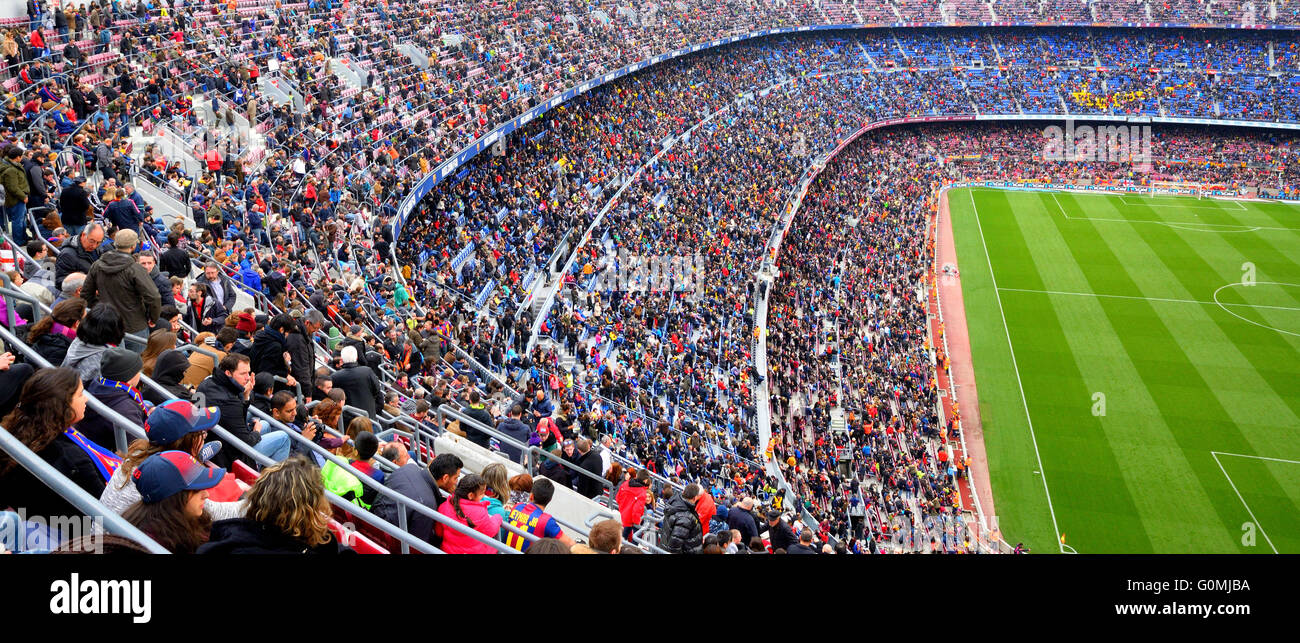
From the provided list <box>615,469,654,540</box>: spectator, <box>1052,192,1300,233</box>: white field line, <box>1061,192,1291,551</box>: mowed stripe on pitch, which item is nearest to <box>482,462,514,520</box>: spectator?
<box>615,469,654,540</box>: spectator

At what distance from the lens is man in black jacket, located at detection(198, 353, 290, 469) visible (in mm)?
5398

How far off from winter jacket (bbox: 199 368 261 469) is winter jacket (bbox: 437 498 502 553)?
4.08 ft

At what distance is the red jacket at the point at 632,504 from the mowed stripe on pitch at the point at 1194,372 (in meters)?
16.8

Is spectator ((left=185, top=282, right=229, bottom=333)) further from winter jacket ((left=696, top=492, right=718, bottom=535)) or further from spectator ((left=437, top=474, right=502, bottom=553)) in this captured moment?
winter jacket ((left=696, top=492, right=718, bottom=535))

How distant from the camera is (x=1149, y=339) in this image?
32.0 meters

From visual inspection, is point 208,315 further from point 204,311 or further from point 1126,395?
point 1126,395

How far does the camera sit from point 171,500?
149 inches

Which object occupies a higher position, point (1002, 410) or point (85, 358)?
point (1002, 410)

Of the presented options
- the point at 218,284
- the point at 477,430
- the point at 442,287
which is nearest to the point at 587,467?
the point at 477,430

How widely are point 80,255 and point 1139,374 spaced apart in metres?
30.1

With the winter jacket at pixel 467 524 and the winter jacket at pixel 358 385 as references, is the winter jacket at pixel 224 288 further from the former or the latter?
the winter jacket at pixel 467 524
